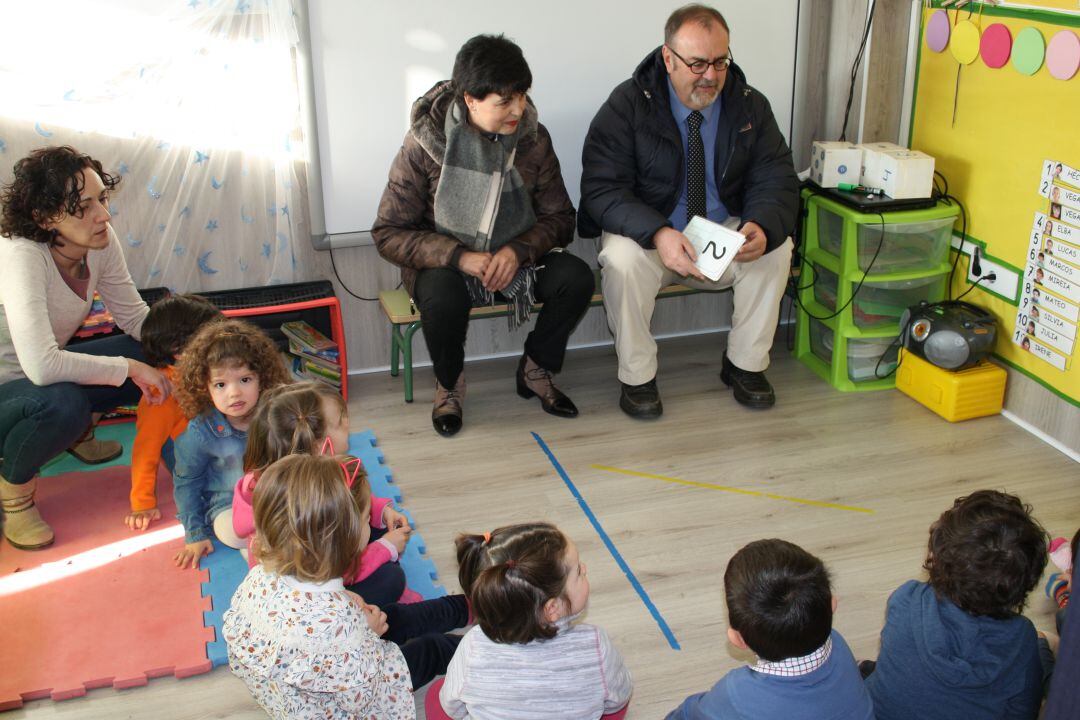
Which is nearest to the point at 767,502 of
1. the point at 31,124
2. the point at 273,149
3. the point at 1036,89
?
the point at 1036,89

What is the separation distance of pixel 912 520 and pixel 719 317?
1.46 metres

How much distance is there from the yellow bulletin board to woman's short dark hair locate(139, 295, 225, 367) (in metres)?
2.40

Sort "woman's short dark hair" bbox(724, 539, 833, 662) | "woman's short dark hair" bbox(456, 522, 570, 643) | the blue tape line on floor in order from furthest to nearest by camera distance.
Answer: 1. the blue tape line on floor
2. "woman's short dark hair" bbox(456, 522, 570, 643)
3. "woman's short dark hair" bbox(724, 539, 833, 662)

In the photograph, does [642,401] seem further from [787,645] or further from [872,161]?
[787,645]

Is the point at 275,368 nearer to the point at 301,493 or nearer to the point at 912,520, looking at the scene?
the point at 301,493

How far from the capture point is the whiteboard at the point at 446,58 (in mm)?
3451

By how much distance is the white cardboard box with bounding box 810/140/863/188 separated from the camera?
366cm

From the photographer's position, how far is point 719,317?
4.18m

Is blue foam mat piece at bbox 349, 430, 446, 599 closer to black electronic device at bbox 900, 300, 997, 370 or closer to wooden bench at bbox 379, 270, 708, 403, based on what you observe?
wooden bench at bbox 379, 270, 708, 403

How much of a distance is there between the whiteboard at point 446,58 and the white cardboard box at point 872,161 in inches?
Result: 17.6

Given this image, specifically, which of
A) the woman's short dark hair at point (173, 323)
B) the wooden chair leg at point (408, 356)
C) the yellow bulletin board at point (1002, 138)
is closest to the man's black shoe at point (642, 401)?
the wooden chair leg at point (408, 356)

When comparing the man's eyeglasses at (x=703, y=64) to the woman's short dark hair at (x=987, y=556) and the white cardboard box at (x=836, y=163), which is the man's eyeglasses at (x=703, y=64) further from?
the woman's short dark hair at (x=987, y=556)

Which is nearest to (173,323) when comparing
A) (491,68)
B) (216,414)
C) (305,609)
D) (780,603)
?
(216,414)

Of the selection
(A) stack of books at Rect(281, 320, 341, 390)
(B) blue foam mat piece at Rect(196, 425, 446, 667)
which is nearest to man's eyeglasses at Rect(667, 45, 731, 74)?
(A) stack of books at Rect(281, 320, 341, 390)
